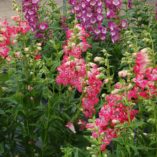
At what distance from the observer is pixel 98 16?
220 inches

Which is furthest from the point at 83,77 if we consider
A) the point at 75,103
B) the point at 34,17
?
the point at 34,17

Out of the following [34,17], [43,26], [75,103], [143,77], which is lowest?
[75,103]

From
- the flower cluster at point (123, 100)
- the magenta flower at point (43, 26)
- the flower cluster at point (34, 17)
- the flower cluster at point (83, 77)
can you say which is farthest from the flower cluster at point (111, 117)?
the magenta flower at point (43, 26)

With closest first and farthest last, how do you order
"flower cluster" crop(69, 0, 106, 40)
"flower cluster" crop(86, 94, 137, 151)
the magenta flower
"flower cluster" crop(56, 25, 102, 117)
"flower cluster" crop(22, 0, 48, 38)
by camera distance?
"flower cluster" crop(86, 94, 137, 151), "flower cluster" crop(56, 25, 102, 117), "flower cluster" crop(69, 0, 106, 40), "flower cluster" crop(22, 0, 48, 38), the magenta flower

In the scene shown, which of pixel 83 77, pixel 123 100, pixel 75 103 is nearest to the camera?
pixel 123 100

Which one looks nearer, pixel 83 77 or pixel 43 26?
pixel 83 77

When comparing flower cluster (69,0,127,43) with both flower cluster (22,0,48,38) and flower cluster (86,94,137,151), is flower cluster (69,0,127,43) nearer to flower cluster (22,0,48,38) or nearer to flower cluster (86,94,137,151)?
flower cluster (22,0,48,38)

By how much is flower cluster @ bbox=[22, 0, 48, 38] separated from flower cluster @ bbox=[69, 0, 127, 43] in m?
0.39

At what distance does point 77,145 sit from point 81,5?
197 centimetres

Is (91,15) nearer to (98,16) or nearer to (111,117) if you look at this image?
(98,16)

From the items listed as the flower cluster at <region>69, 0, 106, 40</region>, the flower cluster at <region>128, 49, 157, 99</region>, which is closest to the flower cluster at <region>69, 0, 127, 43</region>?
the flower cluster at <region>69, 0, 106, 40</region>

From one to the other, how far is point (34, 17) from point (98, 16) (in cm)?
80

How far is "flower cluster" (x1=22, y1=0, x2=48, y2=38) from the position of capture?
581 cm

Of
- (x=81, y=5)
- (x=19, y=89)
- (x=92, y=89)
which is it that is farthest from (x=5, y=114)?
(x=81, y=5)
